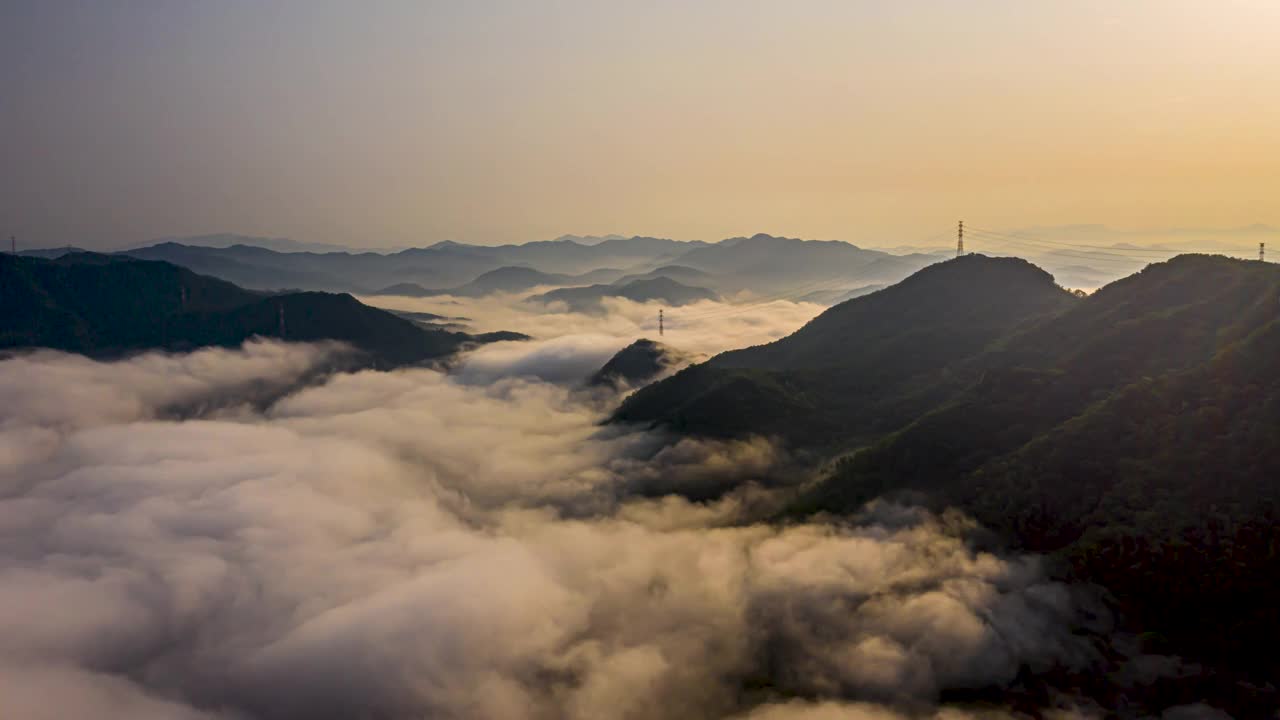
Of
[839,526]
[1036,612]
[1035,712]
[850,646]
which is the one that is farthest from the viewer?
[839,526]

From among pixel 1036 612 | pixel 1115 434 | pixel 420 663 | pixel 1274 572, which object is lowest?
pixel 420 663

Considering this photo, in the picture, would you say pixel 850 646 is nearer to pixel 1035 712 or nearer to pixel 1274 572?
pixel 1035 712

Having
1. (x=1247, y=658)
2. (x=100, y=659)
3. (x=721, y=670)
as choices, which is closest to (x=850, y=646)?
(x=721, y=670)

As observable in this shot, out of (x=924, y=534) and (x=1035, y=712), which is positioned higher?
(x=924, y=534)

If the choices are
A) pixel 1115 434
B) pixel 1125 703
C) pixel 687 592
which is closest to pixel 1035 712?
pixel 1125 703

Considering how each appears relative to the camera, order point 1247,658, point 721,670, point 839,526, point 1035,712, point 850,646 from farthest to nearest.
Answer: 1. point 839,526
2. point 721,670
3. point 850,646
4. point 1035,712
5. point 1247,658

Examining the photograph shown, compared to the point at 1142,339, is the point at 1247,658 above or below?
below

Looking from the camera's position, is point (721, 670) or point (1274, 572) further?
point (721, 670)

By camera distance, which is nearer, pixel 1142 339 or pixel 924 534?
pixel 924 534

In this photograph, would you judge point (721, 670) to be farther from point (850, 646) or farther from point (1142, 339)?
→ point (1142, 339)
